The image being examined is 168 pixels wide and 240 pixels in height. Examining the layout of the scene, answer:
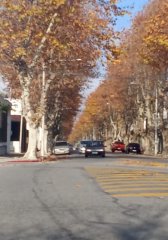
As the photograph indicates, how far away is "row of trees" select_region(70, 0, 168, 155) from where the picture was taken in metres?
50.1

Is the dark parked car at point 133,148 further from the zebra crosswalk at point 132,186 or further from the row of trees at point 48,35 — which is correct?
the zebra crosswalk at point 132,186

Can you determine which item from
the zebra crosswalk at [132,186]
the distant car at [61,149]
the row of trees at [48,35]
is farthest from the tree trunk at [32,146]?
the distant car at [61,149]

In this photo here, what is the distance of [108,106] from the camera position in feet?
329

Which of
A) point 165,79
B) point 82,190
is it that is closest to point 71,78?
point 165,79

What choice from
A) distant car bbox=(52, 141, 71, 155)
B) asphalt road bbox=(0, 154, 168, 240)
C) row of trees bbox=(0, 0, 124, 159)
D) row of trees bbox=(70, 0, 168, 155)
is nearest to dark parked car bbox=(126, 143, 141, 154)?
row of trees bbox=(70, 0, 168, 155)

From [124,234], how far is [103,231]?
0.43 m

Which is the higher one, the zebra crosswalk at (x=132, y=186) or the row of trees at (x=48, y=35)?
the row of trees at (x=48, y=35)

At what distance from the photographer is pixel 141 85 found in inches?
2955

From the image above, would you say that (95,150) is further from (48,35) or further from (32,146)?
(48,35)

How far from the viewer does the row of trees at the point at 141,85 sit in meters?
50.1

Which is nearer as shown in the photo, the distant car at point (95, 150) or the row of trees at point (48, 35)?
the row of trees at point (48, 35)

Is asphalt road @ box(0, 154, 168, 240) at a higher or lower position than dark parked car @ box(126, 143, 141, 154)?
lower

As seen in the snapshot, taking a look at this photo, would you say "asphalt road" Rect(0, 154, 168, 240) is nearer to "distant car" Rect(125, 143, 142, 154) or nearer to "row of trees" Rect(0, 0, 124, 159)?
"row of trees" Rect(0, 0, 124, 159)

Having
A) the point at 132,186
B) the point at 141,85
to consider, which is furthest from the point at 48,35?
the point at 141,85
